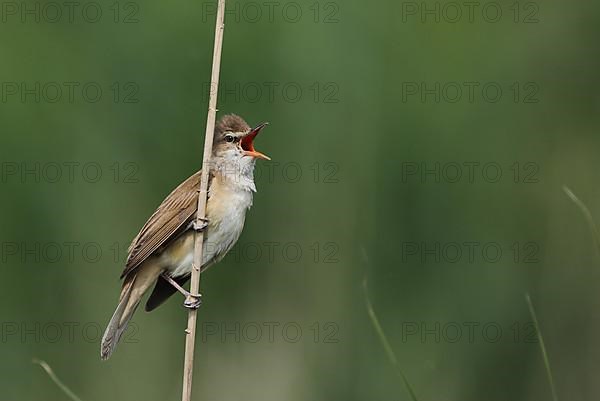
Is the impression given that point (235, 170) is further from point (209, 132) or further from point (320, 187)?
point (320, 187)

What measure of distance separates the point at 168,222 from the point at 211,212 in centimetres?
19

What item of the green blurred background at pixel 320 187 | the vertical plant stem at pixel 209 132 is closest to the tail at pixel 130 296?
the vertical plant stem at pixel 209 132

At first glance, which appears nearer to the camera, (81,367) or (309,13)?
(309,13)

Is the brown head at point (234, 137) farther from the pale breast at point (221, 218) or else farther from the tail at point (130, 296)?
the tail at point (130, 296)

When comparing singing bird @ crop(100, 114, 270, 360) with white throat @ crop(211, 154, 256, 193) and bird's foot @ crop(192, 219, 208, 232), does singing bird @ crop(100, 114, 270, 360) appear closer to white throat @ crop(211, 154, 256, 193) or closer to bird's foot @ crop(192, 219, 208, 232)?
white throat @ crop(211, 154, 256, 193)

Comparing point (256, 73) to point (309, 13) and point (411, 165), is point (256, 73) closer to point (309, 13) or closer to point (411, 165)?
point (309, 13)

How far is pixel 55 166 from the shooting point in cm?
527

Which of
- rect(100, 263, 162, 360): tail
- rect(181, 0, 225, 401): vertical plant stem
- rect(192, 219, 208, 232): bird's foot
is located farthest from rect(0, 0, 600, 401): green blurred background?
rect(181, 0, 225, 401): vertical plant stem

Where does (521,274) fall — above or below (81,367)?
above

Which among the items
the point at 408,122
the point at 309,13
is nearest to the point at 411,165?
the point at 408,122

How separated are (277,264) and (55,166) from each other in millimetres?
1318

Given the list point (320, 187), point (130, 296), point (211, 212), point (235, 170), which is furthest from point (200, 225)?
point (320, 187)

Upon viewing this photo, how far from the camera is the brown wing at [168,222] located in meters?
4.14

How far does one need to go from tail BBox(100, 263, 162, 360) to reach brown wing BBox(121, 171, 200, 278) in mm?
171
